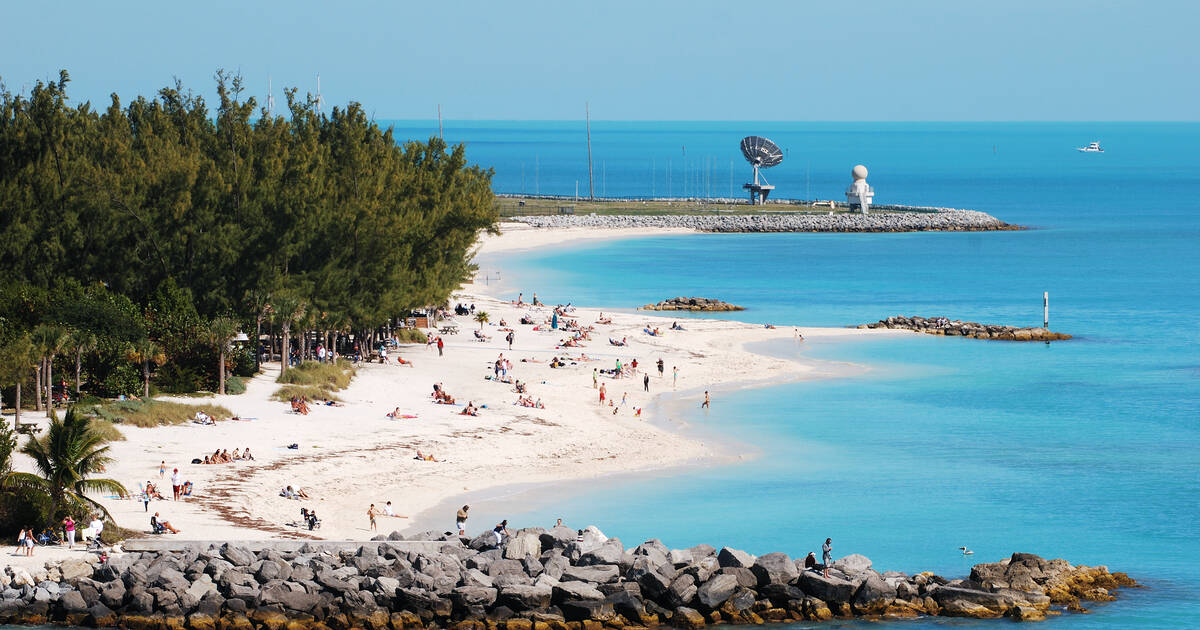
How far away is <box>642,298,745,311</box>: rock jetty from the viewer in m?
91.9

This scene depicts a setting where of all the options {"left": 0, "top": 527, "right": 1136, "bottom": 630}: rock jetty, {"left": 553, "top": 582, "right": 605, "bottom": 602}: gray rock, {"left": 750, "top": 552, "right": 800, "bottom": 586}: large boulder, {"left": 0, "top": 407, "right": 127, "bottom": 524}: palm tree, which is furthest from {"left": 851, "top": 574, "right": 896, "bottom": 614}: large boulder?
{"left": 0, "top": 407, "right": 127, "bottom": 524}: palm tree

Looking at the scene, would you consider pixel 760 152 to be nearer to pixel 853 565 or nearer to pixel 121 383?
pixel 121 383

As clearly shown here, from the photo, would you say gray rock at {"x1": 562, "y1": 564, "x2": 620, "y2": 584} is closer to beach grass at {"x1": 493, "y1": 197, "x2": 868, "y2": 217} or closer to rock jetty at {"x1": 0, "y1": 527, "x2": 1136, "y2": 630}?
rock jetty at {"x1": 0, "y1": 527, "x2": 1136, "y2": 630}

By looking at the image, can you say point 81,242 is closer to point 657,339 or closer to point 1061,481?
point 657,339

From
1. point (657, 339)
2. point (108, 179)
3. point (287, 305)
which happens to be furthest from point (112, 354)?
point (657, 339)

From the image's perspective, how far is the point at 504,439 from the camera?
49219 millimetres

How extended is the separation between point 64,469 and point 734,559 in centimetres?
1615

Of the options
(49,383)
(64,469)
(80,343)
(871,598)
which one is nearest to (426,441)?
(80,343)

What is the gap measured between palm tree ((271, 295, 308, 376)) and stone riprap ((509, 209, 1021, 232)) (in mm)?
101022

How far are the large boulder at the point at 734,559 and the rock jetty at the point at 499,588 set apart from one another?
4 centimetres

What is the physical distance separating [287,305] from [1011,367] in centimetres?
3815

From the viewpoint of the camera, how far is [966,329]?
82.9m

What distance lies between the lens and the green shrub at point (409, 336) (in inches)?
2822

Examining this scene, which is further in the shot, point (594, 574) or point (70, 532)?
point (594, 574)
